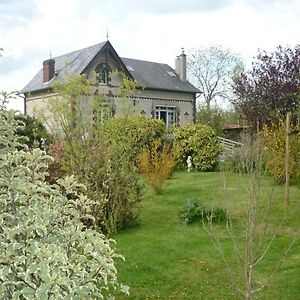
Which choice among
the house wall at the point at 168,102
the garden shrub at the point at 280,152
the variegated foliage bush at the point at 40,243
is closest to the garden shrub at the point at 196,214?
the garden shrub at the point at 280,152

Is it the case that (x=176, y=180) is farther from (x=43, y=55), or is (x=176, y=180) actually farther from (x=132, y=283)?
(x=43, y=55)

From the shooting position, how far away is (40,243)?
8.87ft

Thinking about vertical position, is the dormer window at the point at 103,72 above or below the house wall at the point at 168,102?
above

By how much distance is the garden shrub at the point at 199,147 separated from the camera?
20.0 meters

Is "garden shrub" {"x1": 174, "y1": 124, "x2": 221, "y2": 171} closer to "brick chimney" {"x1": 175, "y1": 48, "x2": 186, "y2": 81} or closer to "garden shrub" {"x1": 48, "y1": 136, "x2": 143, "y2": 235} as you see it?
"garden shrub" {"x1": 48, "y1": 136, "x2": 143, "y2": 235}

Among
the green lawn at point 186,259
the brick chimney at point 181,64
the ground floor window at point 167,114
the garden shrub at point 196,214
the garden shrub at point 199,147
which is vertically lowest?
the green lawn at point 186,259

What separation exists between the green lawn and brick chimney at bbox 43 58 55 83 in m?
21.0

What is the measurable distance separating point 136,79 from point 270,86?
12.0 metres

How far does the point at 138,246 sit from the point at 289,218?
3501 millimetres

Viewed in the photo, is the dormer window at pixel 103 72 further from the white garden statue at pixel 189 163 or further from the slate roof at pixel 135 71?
the white garden statue at pixel 189 163

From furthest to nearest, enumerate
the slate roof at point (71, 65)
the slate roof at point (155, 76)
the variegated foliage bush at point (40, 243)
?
the slate roof at point (155, 76)
the slate roof at point (71, 65)
the variegated foliage bush at point (40, 243)

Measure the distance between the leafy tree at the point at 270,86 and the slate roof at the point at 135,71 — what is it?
399 inches

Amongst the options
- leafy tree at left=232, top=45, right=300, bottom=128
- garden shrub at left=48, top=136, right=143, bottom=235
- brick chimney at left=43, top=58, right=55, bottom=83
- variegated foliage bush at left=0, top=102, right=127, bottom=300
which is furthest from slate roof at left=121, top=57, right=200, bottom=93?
variegated foliage bush at left=0, top=102, right=127, bottom=300

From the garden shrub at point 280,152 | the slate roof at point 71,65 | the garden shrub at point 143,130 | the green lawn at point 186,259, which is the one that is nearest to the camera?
the green lawn at point 186,259
